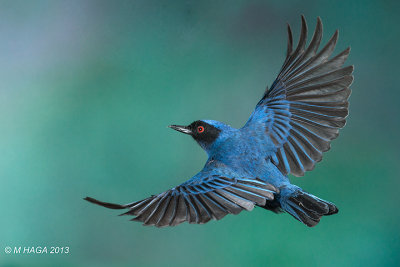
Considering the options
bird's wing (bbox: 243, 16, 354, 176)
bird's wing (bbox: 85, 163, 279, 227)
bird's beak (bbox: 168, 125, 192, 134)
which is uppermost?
bird's wing (bbox: 243, 16, 354, 176)

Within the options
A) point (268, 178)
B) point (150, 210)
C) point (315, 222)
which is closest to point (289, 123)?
point (268, 178)

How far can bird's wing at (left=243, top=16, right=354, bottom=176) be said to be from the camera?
138 centimetres

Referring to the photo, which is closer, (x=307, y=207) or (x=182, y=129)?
(x=307, y=207)

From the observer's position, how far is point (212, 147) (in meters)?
1.40

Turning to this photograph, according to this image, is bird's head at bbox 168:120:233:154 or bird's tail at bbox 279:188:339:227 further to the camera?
bird's head at bbox 168:120:233:154

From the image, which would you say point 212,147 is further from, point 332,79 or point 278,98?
point 332,79

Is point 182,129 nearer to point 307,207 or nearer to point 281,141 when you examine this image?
point 281,141

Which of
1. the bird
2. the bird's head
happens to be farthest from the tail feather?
the bird's head

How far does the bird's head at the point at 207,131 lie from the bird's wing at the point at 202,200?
21cm

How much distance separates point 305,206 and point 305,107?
1.29ft

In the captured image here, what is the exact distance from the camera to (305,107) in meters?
1.46

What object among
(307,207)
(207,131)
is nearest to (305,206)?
(307,207)

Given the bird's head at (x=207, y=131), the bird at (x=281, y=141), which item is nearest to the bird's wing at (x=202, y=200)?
the bird at (x=281, y=141)

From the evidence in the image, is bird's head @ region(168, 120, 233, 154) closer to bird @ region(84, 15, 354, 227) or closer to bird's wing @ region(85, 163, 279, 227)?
bird @ region(84, 15, 354, 227)
